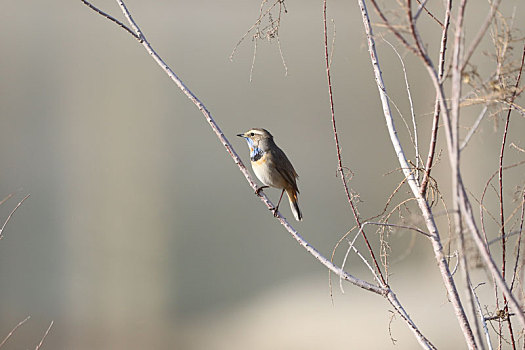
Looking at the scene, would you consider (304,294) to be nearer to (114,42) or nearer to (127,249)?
(127,249)

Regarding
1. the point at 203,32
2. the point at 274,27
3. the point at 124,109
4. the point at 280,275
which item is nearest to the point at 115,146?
the point at 124,109

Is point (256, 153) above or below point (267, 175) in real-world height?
above

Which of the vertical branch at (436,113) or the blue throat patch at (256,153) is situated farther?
the blue throat patch at (256,153)

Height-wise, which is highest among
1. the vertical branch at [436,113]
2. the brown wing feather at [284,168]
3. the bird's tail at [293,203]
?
the brown wing feather at [284,168]

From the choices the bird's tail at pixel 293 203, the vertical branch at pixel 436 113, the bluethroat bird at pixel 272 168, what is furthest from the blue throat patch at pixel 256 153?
the vertical branch at pixel 436 113

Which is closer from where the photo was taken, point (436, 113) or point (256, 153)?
point (436, 113)

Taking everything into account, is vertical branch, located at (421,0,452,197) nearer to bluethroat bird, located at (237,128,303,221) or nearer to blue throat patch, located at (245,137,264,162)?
bluethroat bird, located at (237,128,303,221)

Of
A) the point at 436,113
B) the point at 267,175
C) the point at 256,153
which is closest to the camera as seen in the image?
the point at 436,113

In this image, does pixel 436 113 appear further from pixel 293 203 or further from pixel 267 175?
pixel 293 203

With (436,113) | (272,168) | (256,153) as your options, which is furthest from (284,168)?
(436,113)

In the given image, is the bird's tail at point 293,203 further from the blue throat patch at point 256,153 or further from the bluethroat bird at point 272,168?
the blue throat patch at point 256,153

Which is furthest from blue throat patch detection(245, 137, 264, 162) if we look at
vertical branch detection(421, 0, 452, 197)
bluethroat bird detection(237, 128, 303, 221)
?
vertical branch detection(421, 0, 452, 197)

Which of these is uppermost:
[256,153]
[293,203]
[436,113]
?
[256,153]

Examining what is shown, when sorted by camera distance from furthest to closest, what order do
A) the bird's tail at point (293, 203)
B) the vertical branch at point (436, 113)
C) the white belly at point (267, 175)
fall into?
the bird's tail at point (293, 203)
the white belly at point (267, 175)
the vertical branch at point (436, 113)
